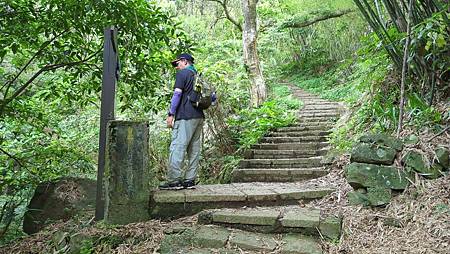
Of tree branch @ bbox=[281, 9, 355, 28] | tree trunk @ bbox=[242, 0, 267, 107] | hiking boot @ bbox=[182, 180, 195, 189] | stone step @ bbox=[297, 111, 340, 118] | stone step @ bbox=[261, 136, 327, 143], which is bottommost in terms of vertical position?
hiking boot @ bbox=[182, 180, 195, 189]

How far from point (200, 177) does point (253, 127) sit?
5.43 ft

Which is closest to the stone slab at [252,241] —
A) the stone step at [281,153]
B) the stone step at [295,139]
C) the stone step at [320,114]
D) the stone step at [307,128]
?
the stone step at [281,153]

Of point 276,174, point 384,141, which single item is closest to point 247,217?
point 384,141

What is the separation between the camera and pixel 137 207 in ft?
11.2

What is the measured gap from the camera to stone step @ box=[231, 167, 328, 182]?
484 cm

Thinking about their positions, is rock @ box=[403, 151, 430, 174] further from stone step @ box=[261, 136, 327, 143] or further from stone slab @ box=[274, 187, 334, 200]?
stone step @ box=[261, 136, 327, 143]

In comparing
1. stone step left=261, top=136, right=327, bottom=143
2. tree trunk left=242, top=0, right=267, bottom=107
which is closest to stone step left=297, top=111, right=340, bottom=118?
tree trunk left=242, top=0, right=267, bottom=107

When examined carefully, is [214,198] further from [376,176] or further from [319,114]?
[319,114]

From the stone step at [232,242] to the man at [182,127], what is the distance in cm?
89

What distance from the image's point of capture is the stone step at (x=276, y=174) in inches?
191

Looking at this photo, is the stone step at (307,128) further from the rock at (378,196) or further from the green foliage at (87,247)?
the green foliage at (87,247)

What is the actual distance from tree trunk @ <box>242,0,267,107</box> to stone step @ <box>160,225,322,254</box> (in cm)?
657

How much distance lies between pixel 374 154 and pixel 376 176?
0.71 feet

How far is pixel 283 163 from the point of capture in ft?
18.1
